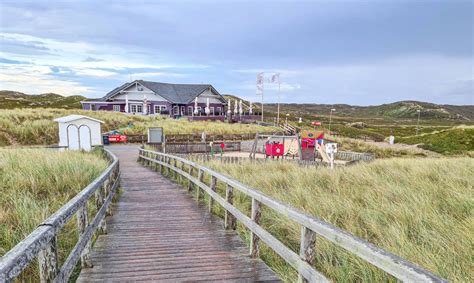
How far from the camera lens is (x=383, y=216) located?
5.72 metres

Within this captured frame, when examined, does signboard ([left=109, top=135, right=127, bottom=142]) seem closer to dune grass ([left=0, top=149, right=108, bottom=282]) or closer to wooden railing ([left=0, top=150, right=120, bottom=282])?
dune grass ([left=0, top=149, right=108, bottom=282])

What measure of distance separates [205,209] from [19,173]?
14.9 ft

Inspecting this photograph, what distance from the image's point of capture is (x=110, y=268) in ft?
14.0

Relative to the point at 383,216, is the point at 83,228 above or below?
above

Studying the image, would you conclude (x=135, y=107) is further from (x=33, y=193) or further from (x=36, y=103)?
(x=36, y=103)

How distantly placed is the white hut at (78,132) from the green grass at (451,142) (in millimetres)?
30962

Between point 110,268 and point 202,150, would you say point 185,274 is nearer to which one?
point 110,268

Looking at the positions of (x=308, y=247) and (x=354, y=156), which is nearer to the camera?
(x=308, y=247)

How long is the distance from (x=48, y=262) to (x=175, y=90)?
54727 millimetres

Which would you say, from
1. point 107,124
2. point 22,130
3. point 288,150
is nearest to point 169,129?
point 107,124

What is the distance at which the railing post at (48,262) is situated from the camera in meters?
2.72

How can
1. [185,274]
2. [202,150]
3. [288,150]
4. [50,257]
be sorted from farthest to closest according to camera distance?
[202,150]
[288,150]
[185,274]
[50,257]

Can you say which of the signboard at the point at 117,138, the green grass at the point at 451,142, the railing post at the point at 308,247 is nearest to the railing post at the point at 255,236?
the railing post at the point at 308,247

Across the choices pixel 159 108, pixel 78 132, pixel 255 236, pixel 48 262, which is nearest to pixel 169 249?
pixel 255 236
